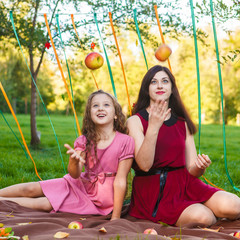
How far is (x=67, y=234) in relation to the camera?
204 cm

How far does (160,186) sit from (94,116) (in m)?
0.69

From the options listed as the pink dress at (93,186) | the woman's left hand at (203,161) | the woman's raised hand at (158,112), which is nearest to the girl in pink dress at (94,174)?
the pink dress at (93,186)

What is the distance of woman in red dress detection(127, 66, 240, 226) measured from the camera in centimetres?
249

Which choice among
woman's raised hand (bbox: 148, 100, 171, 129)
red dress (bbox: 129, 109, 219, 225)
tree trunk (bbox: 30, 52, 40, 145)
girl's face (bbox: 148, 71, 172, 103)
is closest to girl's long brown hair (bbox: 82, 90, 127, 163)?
red dress (bbox: 129, 109, 219, 225)

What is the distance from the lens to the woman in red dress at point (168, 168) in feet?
8.18

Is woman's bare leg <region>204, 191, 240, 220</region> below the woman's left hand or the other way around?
below

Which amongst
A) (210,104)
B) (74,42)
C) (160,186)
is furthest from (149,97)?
(210,104)

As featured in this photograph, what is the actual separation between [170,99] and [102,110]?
57cm

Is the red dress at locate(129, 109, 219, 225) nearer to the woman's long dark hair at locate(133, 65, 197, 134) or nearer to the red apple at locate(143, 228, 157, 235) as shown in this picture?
the woman's long dark hair at locate(133, 65, 197, 134)

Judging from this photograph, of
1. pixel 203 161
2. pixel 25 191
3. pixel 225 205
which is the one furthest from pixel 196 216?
pixel 25 191

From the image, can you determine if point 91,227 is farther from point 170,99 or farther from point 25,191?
point 170,99

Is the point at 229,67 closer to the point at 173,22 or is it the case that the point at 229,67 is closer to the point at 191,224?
the point at 173,22

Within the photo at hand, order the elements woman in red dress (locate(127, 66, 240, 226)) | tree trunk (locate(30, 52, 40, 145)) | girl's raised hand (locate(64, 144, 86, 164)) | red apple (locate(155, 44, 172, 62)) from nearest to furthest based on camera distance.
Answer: girl's raised hand (locate(64, 144, 86, 164)) < woman in red dress (locate(127, 66, 240, 226)) < red apple (locate(155, 44, 172, 62)) < tree trunk (locate(30, 52, 40, 145))

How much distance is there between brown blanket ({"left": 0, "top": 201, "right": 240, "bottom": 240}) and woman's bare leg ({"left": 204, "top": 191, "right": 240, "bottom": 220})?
7cm
